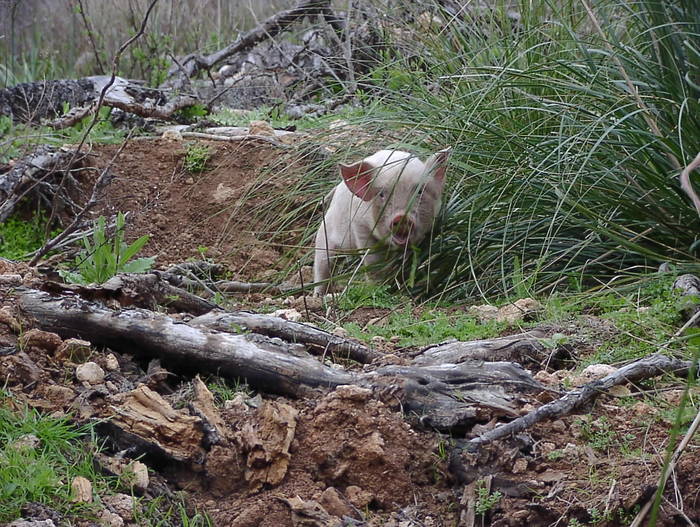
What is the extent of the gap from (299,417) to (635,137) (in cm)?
239

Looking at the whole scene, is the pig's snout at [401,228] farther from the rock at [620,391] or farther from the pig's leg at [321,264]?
the rock at [620,391]

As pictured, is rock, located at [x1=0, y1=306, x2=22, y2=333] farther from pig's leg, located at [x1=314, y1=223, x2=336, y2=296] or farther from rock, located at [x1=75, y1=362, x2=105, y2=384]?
pig's leg, located at [x1=314, y1=223, x2=336, y2=296]

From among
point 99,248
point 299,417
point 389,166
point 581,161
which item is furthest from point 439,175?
point 299,417

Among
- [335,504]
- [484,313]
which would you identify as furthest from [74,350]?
[484,313]

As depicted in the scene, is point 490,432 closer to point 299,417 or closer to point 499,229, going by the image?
point 299,417

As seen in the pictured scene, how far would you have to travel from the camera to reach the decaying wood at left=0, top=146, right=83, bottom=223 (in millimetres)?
5727

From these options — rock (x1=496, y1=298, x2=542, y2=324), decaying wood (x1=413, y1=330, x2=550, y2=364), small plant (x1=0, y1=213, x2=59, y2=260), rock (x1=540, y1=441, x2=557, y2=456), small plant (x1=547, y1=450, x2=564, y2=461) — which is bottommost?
small plant (x1=0, y1=213, x2=59, y2=260)

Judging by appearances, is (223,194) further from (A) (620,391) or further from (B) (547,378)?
(A) (620,391)

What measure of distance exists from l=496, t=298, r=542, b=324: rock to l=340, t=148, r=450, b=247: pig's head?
93 centimetres

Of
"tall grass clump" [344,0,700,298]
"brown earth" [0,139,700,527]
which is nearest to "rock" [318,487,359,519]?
"brown earth" [0,139,700,527]

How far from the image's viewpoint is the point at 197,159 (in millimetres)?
6480

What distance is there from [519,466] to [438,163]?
2434mm

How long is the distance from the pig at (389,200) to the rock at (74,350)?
5.86ft

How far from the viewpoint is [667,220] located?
412 centimetres
